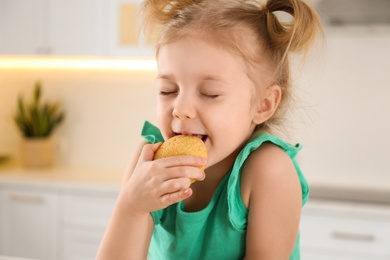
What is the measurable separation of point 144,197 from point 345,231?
5.49 ft

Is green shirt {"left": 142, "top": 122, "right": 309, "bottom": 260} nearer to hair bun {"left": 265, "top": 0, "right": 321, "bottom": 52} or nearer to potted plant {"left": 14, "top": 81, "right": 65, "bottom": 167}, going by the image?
hair bun {"left": 265, "top": 0, "right": 321, "bottom": 52}

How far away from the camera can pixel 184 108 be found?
846mm

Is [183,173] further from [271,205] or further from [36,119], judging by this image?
[36,119]

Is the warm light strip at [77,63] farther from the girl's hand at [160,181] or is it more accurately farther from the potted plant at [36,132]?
the girl's hand at [160,181]

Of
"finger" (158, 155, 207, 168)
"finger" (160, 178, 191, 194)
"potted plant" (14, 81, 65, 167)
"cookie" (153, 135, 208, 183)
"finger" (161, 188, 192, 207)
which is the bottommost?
"finger" (161, 188, 192, 207)

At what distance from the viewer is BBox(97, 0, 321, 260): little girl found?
2.85 ft

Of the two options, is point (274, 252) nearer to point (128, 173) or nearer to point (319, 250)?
point (128, 173)

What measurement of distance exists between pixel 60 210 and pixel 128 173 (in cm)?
190

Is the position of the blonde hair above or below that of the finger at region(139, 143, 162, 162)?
above

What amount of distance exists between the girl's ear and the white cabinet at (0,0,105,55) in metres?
2.06

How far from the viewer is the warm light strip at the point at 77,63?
10.2 ft

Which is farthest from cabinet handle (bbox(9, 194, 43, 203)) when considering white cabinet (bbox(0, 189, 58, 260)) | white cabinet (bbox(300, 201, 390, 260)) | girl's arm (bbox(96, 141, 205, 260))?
girl's arm (bbox(96, 141, 205, 260))

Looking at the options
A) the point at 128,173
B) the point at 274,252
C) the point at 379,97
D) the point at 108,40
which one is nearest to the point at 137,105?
the point at 108,40

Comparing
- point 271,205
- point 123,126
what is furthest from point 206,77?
point 123,126
